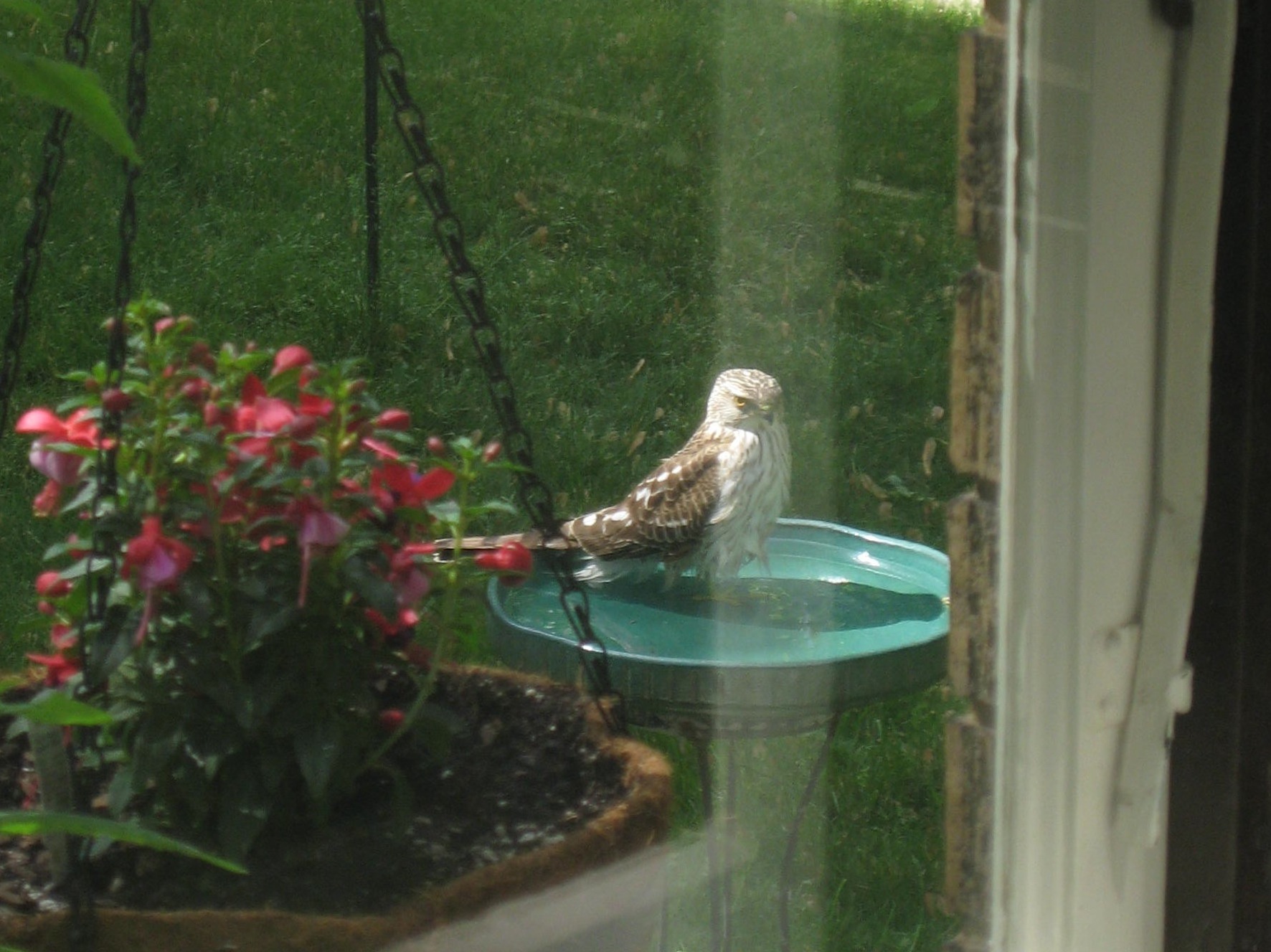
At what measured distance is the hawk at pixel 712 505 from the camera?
121cm

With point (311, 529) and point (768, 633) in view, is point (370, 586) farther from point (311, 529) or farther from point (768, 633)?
point (768, 633)

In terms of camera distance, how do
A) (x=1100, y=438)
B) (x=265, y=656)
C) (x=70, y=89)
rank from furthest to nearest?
(x=265, y=656) → (x=1100, y=438) → (x=70, y=89)

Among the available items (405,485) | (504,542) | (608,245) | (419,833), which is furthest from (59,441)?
(608,245)

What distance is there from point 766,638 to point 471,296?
1.36 feet

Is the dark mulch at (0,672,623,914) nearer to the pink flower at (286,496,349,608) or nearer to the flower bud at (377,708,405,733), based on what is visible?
the flower bud at (377,708,405,733)

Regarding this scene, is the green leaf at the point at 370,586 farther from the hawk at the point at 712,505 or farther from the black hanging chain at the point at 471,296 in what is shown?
the hawk at the point at 712,505

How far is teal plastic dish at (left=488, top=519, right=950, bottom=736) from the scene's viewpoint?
962mm

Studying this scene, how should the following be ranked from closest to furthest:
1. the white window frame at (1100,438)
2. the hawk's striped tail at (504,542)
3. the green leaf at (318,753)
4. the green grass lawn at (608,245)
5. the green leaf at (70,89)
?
the green leaf at (70,89)
the white window frame at (1100,438)
the green leaf at (318,753)
the hawk's striped tail at (504,542)
the green grass lawn at (608,245)

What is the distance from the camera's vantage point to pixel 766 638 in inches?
42.1

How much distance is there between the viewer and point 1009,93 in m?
0.65

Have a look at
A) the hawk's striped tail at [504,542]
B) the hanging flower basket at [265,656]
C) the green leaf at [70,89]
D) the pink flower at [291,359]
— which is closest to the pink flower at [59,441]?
the hanging flower basket at [265,656]

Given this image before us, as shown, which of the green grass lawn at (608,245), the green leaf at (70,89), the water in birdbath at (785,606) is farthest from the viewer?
the green grass lawn at (608,245)

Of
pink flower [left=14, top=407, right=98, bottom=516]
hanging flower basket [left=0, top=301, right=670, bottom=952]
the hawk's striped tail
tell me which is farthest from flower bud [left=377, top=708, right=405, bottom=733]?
pink flower [left=14, top=407, right=98, bottom=516]

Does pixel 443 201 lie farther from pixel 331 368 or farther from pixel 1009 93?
pixel 1009 93
